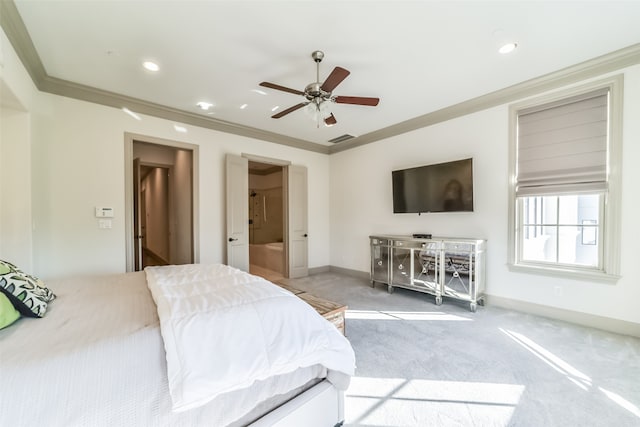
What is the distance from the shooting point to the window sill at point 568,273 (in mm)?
2664

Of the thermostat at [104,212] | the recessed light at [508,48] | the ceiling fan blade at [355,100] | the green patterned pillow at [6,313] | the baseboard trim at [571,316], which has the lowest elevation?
the baseboard trim at [571,316]

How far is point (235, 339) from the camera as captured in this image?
1185 mm

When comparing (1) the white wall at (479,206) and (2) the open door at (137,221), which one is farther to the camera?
(2) the open door at (137,221)

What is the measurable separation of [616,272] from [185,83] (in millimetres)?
5074

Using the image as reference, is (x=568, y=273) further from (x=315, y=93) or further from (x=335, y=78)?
(x=315, y=93)

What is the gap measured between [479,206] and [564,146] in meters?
1.08

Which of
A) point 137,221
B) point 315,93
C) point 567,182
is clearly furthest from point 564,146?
point 137,221

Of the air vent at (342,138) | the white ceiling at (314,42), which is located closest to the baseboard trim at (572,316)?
the white ceiling at (314,42)

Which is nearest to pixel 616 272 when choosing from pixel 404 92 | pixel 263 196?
pixel 404 92

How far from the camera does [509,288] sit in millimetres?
3314

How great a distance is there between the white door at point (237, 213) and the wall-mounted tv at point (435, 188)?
257 cm

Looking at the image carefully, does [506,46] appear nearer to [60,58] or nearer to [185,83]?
[185,83]

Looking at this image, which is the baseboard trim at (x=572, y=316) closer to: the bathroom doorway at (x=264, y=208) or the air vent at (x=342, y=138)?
the air vent at (x=342, y=138)

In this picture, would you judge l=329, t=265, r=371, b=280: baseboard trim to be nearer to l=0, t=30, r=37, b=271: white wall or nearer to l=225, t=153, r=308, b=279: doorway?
l=225, t=153, r=308, b=279: doorway
